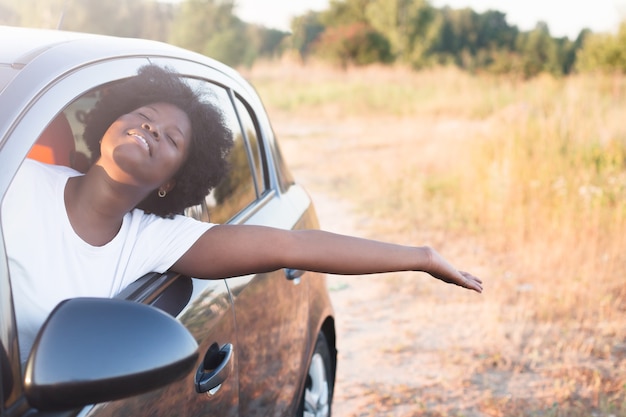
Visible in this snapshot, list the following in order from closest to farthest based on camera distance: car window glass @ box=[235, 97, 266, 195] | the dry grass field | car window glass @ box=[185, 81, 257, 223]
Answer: car window glass @ box=[185, 81, 257, 223] < car window glass @ box=[235, 97, 266, 195] < the dry grass field

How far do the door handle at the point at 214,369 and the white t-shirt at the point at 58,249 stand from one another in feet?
0.77

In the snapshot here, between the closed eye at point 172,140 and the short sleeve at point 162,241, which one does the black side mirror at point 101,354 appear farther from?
the closed eye at point 172,140

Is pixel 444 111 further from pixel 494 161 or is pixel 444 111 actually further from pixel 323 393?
pixel 323 393

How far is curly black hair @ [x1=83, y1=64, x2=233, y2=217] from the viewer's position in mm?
2012

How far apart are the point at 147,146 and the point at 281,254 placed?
416 mm

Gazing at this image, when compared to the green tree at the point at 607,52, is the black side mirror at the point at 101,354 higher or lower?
higher

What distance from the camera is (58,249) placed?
1.61 m

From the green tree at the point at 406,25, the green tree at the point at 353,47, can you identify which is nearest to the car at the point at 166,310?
the green tree at the point at 353,47

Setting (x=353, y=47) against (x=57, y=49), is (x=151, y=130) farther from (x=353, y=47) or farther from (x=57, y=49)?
(x=353, y=47)

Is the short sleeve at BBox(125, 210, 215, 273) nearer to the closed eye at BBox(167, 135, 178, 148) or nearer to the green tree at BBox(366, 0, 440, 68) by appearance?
the closed eye at BBox(167, 135, 178, 148)

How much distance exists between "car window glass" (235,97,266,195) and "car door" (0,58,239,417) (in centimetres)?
77

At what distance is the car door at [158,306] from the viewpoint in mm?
1277

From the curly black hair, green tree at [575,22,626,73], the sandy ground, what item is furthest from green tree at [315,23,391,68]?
the curly black hair

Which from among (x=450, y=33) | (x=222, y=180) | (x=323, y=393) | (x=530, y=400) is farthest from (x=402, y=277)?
(x=450, y=33)
